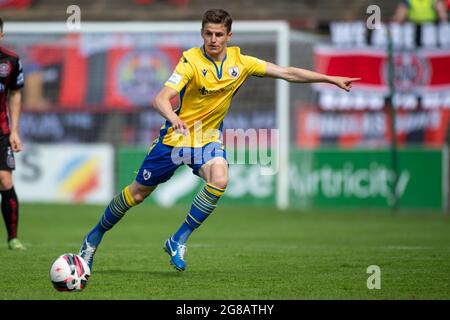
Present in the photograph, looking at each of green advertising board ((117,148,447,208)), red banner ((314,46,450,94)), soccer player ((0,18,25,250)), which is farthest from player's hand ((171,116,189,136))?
red banner ((314,46,450,94))

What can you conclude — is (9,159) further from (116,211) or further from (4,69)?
(116,211)

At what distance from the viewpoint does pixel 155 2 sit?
28219mm

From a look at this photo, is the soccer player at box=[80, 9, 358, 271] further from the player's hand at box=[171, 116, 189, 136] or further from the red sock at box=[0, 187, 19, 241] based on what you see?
the red sock at box=[0, 187, 19, 241]

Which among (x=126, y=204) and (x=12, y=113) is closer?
(x=126, y=204)

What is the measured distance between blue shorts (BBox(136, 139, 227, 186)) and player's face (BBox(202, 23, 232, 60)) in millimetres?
840

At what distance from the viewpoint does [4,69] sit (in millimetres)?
10281

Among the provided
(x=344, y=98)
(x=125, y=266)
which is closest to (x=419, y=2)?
(x=344, y=98)

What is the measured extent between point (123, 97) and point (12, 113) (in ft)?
34.7

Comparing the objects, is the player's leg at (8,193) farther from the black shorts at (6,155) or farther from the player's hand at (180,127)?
the player's hand at (180,127)

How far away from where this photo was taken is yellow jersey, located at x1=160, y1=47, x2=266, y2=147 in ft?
27.0

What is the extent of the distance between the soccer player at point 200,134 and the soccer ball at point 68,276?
109 cm

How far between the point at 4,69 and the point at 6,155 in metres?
0.92
